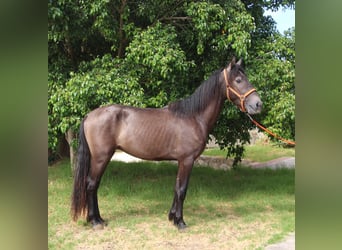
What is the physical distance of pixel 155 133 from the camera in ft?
14.7

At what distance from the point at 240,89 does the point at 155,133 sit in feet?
4.13

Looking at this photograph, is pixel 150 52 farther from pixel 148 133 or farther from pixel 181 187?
pixel 181 187

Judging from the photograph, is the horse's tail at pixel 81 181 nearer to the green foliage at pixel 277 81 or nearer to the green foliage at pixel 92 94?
the green foliage at pixel 92 94

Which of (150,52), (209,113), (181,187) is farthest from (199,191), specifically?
(150,52)

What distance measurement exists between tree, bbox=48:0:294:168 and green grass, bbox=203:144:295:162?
6049 mm

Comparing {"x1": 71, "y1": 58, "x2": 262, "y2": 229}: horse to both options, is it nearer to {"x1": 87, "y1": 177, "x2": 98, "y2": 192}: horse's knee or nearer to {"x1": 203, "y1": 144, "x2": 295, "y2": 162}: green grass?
{"x1": 87, "y1": 177, "x2": 98, "y2": 192}: horse's knee

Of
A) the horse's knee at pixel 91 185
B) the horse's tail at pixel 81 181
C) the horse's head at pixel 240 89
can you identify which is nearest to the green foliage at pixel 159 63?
the horse's head at pixel 240 89

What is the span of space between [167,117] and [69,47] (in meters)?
2.91

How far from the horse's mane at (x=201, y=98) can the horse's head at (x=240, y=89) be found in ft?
0.48
